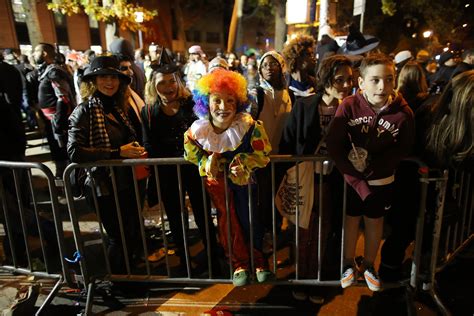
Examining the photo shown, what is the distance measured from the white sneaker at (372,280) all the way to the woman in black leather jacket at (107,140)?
2.19m

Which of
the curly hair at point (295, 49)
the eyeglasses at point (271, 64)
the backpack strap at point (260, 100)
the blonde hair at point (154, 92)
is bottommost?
the backpack strap at point (260, 100)

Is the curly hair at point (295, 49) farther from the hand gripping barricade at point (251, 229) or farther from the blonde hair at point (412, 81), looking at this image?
the hand gripping barricade at point (251, 229)

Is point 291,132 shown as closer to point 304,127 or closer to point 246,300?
point 304,127

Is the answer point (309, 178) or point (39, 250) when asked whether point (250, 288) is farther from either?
point (39, 250)

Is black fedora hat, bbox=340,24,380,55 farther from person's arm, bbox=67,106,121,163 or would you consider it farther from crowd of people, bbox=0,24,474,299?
person's arm, bbox=67,106,121,163

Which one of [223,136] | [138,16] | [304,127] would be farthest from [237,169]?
[138,16]

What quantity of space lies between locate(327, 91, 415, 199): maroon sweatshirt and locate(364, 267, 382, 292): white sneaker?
752 mm

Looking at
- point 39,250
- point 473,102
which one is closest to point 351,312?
point 473,102

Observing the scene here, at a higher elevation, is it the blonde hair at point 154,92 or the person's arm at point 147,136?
the blonde hair at point 154,92

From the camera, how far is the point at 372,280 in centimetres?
291

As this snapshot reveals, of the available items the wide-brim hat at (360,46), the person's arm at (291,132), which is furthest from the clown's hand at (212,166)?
the wide-brim hat at (360,46)

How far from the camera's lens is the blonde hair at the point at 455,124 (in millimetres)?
2553

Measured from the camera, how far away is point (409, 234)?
307 centimetres

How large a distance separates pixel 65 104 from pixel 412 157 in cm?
488
